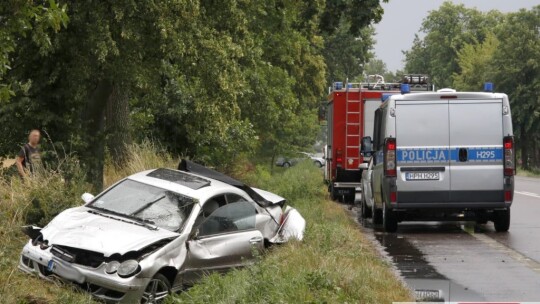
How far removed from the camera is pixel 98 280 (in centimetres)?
1034

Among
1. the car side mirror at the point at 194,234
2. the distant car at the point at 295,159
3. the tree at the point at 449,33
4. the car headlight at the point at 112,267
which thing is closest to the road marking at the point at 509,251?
the car side mirror at the point at 194,234

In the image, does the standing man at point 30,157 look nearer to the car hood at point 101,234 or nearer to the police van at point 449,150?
the car hood at point 101,234

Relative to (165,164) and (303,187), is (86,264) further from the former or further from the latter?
(303,187)

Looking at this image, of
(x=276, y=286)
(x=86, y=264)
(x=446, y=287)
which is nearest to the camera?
(x=276, y=286)

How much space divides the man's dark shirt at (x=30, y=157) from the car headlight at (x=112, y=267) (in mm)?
5824

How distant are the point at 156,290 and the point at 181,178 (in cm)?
266

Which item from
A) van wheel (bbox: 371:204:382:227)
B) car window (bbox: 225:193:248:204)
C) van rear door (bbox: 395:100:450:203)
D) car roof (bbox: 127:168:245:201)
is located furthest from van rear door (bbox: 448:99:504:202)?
car window (bbox: 225:193:248:204)

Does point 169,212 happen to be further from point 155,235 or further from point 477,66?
point 477,66

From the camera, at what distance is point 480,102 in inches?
672

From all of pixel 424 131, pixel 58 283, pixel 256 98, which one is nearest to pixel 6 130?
pixel 424 131

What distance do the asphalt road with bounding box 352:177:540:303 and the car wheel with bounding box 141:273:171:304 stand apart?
2.57 m

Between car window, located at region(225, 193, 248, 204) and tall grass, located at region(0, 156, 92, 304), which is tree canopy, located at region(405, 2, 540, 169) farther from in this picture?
car window, located at region(225, 193, 248, 204)

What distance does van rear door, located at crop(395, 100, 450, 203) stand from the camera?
17047 millimetres

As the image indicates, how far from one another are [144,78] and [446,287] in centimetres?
1071
